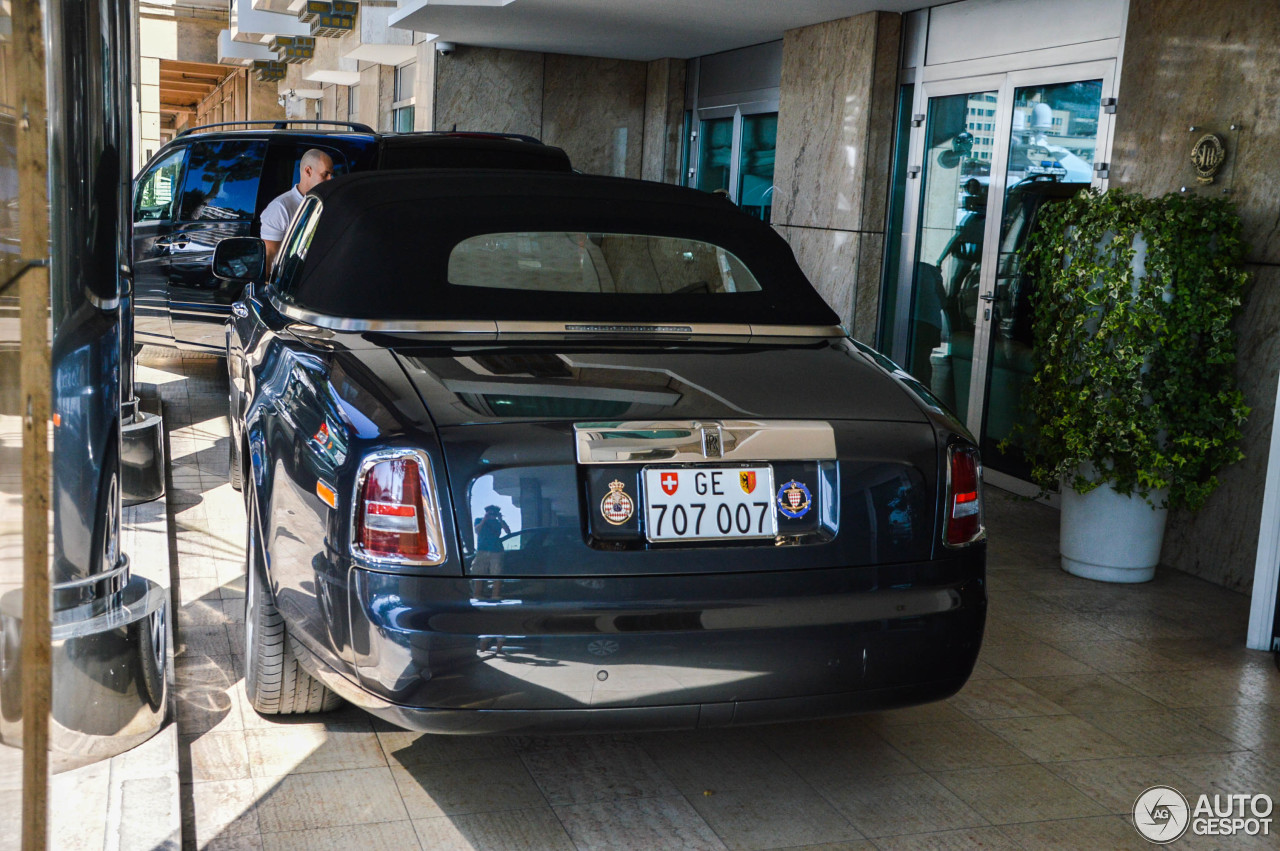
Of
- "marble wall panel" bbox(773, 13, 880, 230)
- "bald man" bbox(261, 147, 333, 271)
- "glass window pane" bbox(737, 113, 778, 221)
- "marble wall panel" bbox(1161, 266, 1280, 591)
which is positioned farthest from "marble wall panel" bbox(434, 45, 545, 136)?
"marble wall panel" bbox(1161, 266, 1280, 591)

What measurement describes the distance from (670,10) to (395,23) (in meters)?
3.61

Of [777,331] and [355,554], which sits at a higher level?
[777,331]

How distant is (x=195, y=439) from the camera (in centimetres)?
779

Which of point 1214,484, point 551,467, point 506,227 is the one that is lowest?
point 1214,484

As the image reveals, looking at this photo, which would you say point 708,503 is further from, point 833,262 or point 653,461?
point 833,262

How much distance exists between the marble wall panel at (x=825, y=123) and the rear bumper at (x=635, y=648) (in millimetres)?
7040

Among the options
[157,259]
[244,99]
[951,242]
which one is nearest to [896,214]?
[951,242]

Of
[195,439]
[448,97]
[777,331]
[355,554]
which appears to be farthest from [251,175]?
[355,554]

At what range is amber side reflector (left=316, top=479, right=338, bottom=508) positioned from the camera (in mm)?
2795

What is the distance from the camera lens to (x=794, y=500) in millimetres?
2879

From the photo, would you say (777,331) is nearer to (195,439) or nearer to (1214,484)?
(1214,484)

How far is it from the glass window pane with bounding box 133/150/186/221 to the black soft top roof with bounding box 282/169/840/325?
574cm

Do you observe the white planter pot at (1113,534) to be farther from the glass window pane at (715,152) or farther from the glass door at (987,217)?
the glass window pane at (715,152)

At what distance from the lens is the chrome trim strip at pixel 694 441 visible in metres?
2.75
